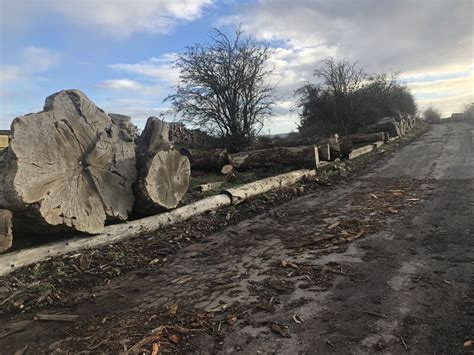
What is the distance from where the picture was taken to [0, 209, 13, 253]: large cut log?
5020 millimetres

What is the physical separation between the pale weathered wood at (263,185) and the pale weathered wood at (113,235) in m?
0.25

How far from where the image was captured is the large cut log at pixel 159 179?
6773 mm

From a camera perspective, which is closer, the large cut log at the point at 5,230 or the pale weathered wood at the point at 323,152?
the large cut log at the point at 5,230

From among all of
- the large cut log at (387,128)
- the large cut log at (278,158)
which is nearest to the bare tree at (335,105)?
the large cut log at (387,128)

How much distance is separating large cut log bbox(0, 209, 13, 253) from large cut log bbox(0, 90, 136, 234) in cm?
9

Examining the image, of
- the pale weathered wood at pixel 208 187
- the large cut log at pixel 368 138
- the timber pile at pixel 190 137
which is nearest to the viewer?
the pale weathered wood at pixel 208 187

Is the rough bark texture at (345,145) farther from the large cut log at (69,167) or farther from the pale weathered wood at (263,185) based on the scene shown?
the large cut log at (69,167)

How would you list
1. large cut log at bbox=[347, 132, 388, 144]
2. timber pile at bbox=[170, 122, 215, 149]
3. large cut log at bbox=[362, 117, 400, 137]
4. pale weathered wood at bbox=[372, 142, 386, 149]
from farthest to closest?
large cut log at bbox=[362, 117, 400, 137], large cut log at bbox=[347, 132, 388, 144], timber pile at bbox=[170, 122, 215, 149], pale weathered wood at bbox=[372, 142, 386, 149]

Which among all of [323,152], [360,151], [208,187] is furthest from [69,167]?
[360,151]

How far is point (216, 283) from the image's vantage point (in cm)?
448

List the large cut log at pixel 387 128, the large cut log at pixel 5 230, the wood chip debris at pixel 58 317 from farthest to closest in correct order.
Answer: the large cut log at pixel 387 128 < the large cut log at pixel 5 230 < the wood chip debris at pixel 58 317

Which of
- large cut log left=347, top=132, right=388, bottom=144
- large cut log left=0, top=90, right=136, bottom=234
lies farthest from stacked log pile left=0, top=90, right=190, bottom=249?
large cut log left=347, top=132, right=388, bottom=144

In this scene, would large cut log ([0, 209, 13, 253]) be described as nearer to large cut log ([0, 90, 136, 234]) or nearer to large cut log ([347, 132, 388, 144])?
large cut log ([0, 90, 136, 234])

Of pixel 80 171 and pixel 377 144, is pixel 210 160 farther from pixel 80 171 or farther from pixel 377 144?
pixel 377 144
